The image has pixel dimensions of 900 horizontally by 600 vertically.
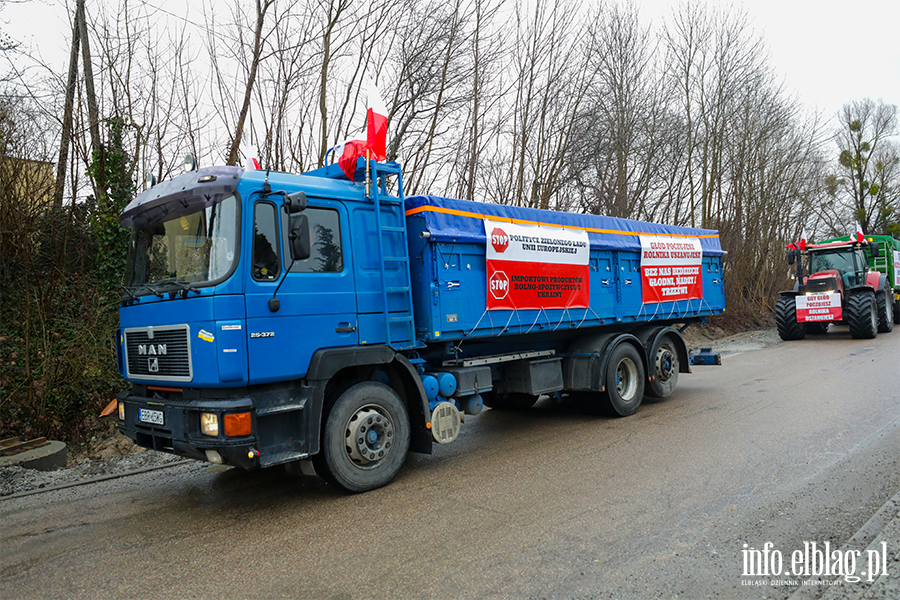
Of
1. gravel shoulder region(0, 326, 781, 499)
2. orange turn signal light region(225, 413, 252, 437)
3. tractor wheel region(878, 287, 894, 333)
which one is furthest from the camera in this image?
tractor wheel region(878, 287, 894, 333)

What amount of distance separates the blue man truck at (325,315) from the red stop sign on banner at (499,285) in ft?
0.07

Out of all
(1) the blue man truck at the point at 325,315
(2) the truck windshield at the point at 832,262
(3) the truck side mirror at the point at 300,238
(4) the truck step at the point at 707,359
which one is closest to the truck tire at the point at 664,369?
(4) the truck step at the point at 707,359

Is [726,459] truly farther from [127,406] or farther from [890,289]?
[890,289]

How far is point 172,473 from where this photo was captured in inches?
245

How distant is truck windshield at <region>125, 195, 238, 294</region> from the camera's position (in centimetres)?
467

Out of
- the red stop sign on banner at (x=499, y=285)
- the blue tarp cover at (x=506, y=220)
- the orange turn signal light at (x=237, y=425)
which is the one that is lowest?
the orange turn signal light at (x=237, y=425)

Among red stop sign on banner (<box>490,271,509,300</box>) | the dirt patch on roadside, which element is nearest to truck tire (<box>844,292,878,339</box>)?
the dirt patch on roadside

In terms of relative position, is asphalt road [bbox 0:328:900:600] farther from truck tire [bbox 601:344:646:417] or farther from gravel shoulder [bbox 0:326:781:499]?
truck tire [bbox 601:344:646:417]

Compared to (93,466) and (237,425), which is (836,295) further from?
(93,466)

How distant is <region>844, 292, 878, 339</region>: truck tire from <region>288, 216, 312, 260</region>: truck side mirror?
17442 mm

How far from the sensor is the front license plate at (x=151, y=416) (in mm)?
4904

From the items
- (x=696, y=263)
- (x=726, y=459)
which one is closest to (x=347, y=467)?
(x=726, y=459)

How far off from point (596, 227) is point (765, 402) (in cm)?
353
